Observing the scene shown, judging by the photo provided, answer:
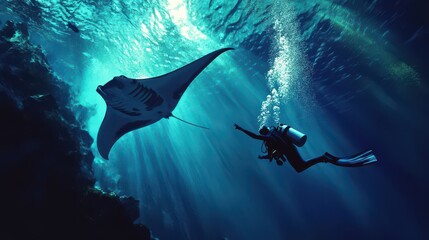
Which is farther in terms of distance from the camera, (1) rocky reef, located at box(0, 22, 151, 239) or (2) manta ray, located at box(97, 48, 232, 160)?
(2) manta ray, located at box(97, 48, 232, 160)

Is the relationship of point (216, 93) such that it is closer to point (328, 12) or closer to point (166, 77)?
point (328, 12)

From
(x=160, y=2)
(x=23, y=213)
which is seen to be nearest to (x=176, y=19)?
(x=160, y=2)

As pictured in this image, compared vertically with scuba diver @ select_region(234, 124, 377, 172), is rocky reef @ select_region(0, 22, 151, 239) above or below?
above

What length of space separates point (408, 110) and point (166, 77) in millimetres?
21263

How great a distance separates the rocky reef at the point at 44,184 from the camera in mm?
4855

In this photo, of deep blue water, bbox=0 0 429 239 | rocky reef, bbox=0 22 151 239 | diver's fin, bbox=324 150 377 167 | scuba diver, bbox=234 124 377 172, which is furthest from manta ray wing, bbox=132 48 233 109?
deep blue water, bbox=0 0 429 239

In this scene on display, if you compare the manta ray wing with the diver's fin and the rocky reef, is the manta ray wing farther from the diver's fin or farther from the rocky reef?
the diver's fin

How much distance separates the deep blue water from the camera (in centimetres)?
1181

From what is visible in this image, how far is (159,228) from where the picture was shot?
628 inches

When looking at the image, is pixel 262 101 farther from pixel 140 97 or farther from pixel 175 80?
pixel 140 97

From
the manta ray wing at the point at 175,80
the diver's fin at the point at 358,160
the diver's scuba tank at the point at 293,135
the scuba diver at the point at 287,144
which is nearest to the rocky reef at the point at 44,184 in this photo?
the manta ray wing at the point at 175,80

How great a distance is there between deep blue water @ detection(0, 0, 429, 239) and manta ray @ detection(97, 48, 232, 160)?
21.0 feet

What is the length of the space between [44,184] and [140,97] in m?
2.98

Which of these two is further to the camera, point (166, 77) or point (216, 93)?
point (216, 93)
